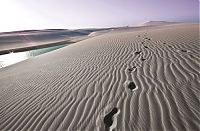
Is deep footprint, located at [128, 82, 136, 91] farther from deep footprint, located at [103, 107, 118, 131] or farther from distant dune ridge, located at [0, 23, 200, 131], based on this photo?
deep footprint, located at [103, 107, 118, 131]

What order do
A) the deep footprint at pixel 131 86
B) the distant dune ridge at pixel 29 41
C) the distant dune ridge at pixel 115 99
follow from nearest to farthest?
the distant dune ridge at pixel 115 99
the deep footprint at pixel 131 86
the distant dune ridge at pixel 29 41

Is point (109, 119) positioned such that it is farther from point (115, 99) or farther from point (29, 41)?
point (29, 41)

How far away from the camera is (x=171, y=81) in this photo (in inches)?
164

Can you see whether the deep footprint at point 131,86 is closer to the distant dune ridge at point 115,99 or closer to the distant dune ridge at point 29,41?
the distant dune ridge at point 115,99

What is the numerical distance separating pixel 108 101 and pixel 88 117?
66 centimetres

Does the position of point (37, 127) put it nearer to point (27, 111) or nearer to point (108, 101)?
point (27, 111)

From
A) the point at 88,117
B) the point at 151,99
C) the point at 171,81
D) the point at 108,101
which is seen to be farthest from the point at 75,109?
the point at 171,81

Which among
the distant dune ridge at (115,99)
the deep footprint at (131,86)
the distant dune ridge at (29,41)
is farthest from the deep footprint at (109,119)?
the distant dune ridge at (29,41)

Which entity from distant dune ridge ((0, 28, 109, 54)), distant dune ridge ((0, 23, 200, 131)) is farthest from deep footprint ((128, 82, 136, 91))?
distant dune ridge ((0, 28, 109, 54))

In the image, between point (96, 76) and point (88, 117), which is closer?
point (88, 117)

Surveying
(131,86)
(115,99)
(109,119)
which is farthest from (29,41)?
(109,119)

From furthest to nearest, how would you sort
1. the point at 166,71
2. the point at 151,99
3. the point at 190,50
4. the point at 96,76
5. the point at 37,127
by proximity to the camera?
the point at 190,50 → the point at 96,76 → the point at 166,71 → the point at 151,99 → the point at 37,127

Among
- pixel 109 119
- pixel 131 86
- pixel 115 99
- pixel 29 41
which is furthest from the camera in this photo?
pixel 29 41

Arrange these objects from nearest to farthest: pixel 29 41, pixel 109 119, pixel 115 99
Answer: pixel 109 119 → pixel 115 99 → pixel 29 41
